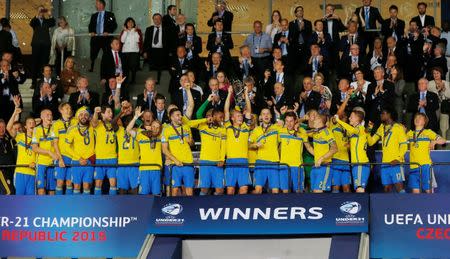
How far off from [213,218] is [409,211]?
350 cm

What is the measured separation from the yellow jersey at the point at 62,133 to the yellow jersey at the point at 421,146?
648cm

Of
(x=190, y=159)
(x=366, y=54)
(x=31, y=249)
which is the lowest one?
(x=31, y=249)

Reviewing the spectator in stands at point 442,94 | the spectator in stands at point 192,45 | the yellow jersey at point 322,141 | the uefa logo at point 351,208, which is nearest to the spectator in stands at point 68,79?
the spectator in stands at point 192,45

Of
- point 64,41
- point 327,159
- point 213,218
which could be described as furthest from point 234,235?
point 64,41

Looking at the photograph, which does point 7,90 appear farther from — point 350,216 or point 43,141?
point 350,216

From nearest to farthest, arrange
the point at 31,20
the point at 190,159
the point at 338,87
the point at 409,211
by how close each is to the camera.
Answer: the point at 409,211 → the point at 190,159 → the point at 338,87 → the point at 31,20

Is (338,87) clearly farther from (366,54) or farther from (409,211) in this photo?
(409,211)

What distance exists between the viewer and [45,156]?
27.8 metres

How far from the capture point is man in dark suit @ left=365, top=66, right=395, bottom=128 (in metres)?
28.5

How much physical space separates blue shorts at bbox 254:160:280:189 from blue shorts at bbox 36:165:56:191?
159 inches

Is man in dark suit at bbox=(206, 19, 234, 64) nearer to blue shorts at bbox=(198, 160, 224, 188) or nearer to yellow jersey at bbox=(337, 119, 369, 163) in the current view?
blue shorts at bbox=(198, 160, 224, 188)

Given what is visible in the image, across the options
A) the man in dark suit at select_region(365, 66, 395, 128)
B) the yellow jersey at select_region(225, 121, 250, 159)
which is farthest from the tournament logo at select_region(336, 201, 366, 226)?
the man in dark suit at select_region(365, 66, 395, 128)

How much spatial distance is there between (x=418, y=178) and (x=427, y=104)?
7.91 ft

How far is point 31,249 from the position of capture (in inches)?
1059
